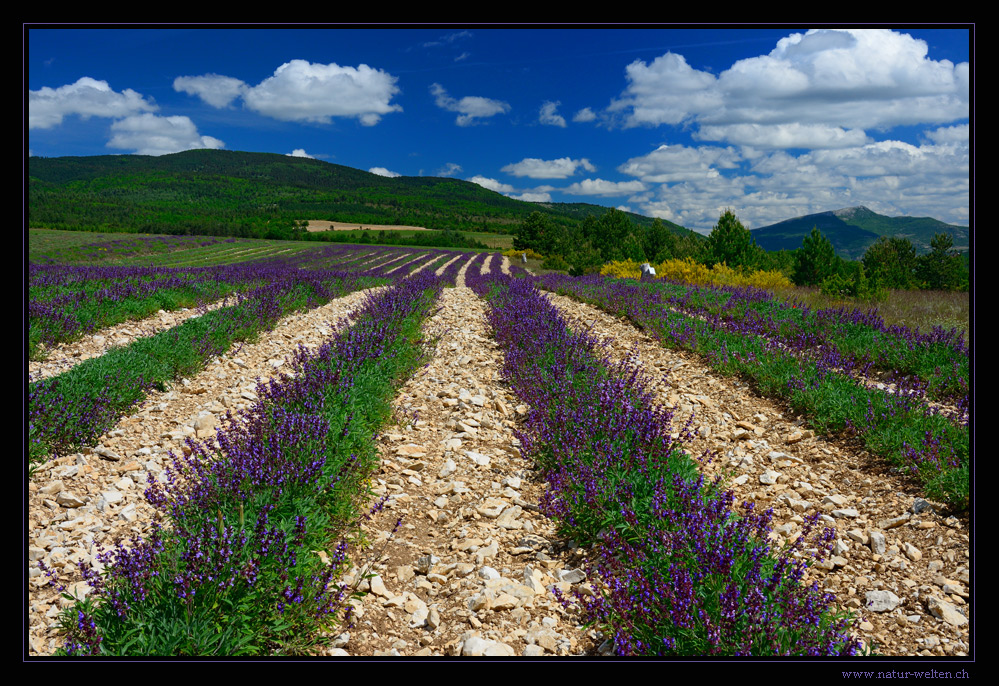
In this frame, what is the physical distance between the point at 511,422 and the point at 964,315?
1220 centimetres

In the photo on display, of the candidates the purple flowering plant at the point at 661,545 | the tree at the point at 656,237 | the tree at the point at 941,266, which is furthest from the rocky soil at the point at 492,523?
the tree at the point at 941,266

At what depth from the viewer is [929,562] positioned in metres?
2.74

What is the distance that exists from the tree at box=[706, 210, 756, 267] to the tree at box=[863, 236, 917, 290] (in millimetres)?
6761

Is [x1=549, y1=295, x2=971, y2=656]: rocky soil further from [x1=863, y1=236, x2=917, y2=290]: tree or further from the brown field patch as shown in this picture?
the brown field patch

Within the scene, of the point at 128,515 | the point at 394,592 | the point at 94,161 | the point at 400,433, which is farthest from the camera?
the point at 94,161

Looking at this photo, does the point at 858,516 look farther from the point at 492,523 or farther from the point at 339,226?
the point at 339,226

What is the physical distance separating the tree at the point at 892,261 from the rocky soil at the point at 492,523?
75.5 ft

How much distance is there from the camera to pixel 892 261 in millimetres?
29266

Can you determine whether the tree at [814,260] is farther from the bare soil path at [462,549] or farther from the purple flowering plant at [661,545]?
the bare soil path at [462,549]

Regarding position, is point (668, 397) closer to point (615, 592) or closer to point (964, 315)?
point (615, 592)


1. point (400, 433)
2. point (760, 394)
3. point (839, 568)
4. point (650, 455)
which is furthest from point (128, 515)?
point (760, 394)

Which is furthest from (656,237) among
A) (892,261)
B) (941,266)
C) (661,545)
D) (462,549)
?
(661,545)

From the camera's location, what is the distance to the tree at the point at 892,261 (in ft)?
81.3

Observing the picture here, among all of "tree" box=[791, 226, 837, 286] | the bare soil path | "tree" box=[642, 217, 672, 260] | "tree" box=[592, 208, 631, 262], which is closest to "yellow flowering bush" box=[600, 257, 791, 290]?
"tree" box=[791, 226, 837, 286]
